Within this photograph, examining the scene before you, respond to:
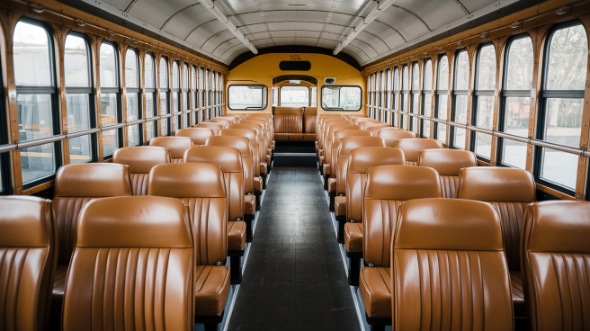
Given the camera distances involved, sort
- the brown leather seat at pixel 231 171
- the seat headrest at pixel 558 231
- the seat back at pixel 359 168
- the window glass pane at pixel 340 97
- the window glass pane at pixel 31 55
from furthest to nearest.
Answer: the window glass pane at pixel 340 97 < the seat back at pixel 359 168 < the brown leather seat at pixel 231 171 < the window glass pane at pixel 31 55 < the seat headrest at pixel 558 231

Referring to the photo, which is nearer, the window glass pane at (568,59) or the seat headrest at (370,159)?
the window glass pane at (568,59)

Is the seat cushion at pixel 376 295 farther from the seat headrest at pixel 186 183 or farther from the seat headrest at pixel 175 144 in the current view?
the seat headrest at pixel 175 144

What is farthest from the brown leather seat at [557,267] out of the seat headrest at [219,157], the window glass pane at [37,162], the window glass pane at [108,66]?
the window glass pane at [108,66]

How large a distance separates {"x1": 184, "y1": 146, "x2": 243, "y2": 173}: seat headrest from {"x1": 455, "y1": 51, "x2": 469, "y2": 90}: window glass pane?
439 cm

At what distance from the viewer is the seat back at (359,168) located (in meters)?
4.91

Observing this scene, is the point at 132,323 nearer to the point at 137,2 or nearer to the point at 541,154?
the point at 541,154

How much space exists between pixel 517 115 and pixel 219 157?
362cm

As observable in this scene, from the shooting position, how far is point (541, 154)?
514 cm

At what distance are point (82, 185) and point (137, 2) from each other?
3.90 metres

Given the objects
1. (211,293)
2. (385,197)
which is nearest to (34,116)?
(211,293)

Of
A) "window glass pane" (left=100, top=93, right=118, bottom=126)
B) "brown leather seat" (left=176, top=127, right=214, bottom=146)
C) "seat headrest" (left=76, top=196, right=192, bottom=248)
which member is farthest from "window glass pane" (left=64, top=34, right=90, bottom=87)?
"seat headrest" (left=76, top=196, right=192, bottom=248)

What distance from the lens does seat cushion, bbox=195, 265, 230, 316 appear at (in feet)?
10.1

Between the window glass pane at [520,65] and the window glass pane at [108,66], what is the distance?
5229mm

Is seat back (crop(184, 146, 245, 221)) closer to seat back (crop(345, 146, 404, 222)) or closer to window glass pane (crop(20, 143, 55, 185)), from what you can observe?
seat back (crop(345, 146, 404, 222))
